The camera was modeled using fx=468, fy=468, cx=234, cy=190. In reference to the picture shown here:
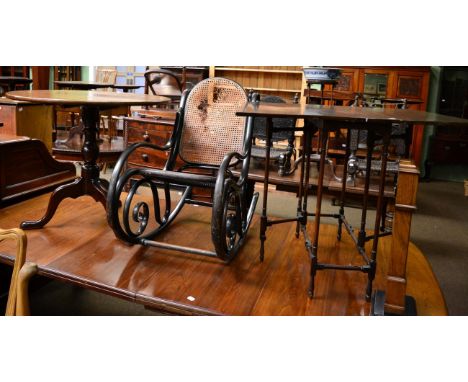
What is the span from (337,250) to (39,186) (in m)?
1.90

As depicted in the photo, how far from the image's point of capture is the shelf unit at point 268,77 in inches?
266

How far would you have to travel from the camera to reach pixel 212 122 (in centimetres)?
252

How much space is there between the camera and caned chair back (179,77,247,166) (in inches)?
98.0

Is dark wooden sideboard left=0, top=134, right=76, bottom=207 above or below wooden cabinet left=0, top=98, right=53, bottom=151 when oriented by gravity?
below

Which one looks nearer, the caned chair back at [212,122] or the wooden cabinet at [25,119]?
the caned chair back at [212,122]

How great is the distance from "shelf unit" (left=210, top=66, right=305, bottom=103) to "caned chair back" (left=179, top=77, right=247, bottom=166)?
14.0 ft

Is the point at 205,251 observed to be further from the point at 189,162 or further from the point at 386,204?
the point at 386,204

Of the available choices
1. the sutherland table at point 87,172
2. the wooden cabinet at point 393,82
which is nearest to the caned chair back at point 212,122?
the sutherland table at point 87,172

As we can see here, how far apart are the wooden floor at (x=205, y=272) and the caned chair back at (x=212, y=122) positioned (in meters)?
0.40

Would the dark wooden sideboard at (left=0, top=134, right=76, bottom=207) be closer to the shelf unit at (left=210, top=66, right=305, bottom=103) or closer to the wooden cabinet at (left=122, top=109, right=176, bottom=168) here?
the wooden cabinet at (left=122, top=109, right=176, bottom=168)

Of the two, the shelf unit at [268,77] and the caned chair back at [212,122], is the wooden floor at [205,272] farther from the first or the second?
the shelf unit at [268,77]

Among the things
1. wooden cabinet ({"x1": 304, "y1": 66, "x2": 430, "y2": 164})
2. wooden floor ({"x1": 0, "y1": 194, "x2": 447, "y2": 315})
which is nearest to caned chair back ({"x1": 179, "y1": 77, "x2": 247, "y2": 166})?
wooden floor ({"x1": 0, "y1": 194, "x2": 447, "y2": 315})

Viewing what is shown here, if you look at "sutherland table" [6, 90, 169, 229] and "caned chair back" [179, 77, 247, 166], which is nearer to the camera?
"sutherland table" [6, 90, 169, 229]

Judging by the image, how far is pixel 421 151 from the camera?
6.57 meters
